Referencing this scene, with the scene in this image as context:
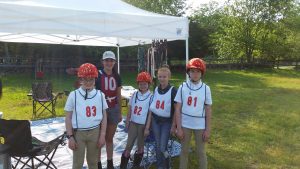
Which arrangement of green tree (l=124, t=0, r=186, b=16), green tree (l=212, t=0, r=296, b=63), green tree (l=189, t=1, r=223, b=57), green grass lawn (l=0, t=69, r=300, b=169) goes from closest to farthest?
green grass lawn (l=0, t=69, r=300, b=169) < green tree (l=124, t=0, r=186, b=16) < green tree (l=189, t=1, r=223, b=57) < green tree (l=212, t=0, r=296, b=63)

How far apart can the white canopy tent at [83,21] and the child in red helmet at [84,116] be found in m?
1.00

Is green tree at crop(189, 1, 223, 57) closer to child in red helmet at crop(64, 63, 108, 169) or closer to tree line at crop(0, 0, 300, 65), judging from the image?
tree line at crop(0, 0, 300, 65)

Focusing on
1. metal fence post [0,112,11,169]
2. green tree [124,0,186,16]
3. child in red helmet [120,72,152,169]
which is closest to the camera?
metal fence post [0,112,11,169]

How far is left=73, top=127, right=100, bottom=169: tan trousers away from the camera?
3568mm

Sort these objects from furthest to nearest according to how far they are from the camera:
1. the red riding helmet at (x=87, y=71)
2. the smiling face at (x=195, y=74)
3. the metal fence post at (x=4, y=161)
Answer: the smiling face at (x=195, y=74) < the metal fence post at (x=4, y=161) < the red riding helmet at (x=87, y=71)

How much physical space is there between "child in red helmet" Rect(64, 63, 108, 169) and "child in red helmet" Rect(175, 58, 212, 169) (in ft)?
3.04

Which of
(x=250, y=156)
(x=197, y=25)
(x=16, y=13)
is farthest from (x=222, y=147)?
(x=197, y=25)

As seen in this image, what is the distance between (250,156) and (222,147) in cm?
62

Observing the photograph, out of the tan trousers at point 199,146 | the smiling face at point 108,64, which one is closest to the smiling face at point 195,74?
the tan trousers at point 199,146

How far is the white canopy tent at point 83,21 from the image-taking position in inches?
160

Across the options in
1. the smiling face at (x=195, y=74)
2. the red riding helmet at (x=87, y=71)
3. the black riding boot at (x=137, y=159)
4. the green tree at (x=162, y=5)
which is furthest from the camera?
the green tree at (x=162, y=5)

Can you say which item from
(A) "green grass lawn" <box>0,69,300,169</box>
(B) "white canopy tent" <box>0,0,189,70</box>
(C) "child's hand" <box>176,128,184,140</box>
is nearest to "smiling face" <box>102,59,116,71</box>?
(B) "white canopy tent" <box>0,0,189,70</box>

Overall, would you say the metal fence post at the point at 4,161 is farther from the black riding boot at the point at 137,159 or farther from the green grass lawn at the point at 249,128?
the green grass lawn at the point at 249,128

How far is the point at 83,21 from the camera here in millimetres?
4477
